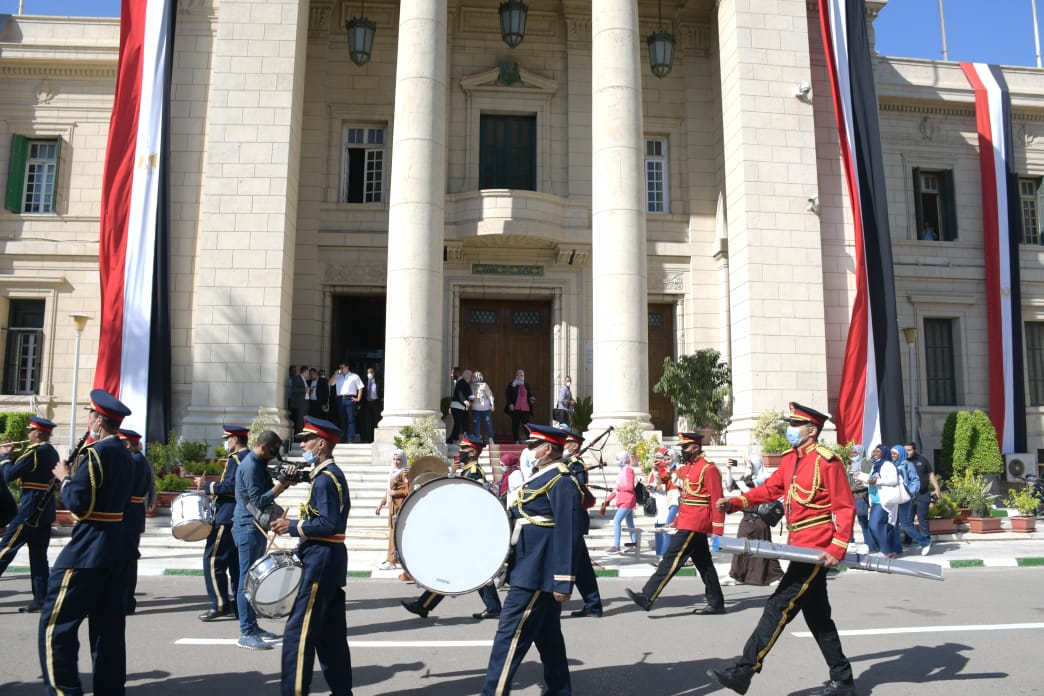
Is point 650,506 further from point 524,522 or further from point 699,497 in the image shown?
point 524,522

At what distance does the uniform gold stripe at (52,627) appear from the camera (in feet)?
16.1

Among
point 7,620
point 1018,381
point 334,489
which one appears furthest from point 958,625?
point 1018,381

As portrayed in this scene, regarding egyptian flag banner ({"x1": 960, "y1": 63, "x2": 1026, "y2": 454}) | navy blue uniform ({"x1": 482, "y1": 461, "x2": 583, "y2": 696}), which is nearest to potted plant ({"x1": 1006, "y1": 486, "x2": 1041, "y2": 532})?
egyptian flag banner ({"x1": 960, "y1": 63, "x2": 1026, "y2": 454})

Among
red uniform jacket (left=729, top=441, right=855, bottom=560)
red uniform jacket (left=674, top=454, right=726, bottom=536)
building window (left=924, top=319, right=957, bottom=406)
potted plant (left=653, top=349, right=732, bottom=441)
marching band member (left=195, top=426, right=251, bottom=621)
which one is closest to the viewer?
red uniform jacket (left=729, top=441, right=855, bottom=560)

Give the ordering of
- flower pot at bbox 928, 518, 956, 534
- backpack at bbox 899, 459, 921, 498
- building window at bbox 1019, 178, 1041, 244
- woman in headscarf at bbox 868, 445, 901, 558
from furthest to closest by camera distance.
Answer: building window at bbox 1019, 178, 1041, 244
flower pot at bbox 928, 518, 956, 534
backpack at bbox 899, 459, 921, 498
woman in headscarf at bbox 868, 445, 901, 558

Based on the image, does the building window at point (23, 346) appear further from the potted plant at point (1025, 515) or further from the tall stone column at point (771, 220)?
the potted plant at point (1025, 515)

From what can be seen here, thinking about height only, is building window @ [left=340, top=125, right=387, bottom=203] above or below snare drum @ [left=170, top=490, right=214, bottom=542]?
above

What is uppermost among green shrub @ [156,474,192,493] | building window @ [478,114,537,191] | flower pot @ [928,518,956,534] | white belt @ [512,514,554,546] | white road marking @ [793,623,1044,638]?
building window @ [478,114,537,191]

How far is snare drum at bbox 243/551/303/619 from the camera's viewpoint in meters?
5.63

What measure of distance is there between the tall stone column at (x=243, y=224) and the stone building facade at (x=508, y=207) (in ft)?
0.18

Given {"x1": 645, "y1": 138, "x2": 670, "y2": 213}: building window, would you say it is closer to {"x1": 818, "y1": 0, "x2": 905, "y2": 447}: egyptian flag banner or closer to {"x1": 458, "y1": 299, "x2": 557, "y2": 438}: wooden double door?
{"x1": 458, "y1": 299, "x2": 557, "y2": 438}: wooden double door

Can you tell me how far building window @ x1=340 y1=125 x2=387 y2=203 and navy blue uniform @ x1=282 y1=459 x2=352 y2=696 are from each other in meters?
17.8

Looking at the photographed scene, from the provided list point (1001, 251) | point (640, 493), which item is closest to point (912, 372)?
point (1001, 251)

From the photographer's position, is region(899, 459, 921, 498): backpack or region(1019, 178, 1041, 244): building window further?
region(1019, 178, 1041, 244): building window
